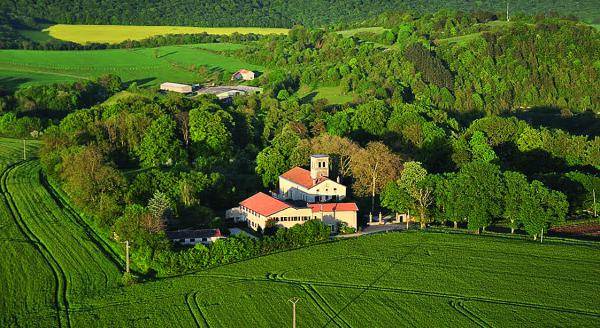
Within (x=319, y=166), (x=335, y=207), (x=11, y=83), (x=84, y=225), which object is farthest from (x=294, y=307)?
(x=11, y=83)

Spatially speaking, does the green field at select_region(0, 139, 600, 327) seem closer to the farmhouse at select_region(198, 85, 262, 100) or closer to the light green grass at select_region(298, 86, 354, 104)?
the farmhouse at select_region(198, 85, 262, 100)

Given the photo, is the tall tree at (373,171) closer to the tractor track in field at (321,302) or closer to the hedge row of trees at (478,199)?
the hedge row of trees at (478,199)

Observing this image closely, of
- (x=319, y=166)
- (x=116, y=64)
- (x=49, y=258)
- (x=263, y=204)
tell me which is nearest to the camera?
(x=49, y=258)

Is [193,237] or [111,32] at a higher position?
[111,32]

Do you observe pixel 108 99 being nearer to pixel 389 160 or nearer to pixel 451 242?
pixel 389 160

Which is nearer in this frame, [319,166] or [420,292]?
[420,292]

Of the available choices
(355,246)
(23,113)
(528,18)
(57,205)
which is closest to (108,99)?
(23,113)

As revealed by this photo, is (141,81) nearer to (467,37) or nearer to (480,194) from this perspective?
(467,37)
